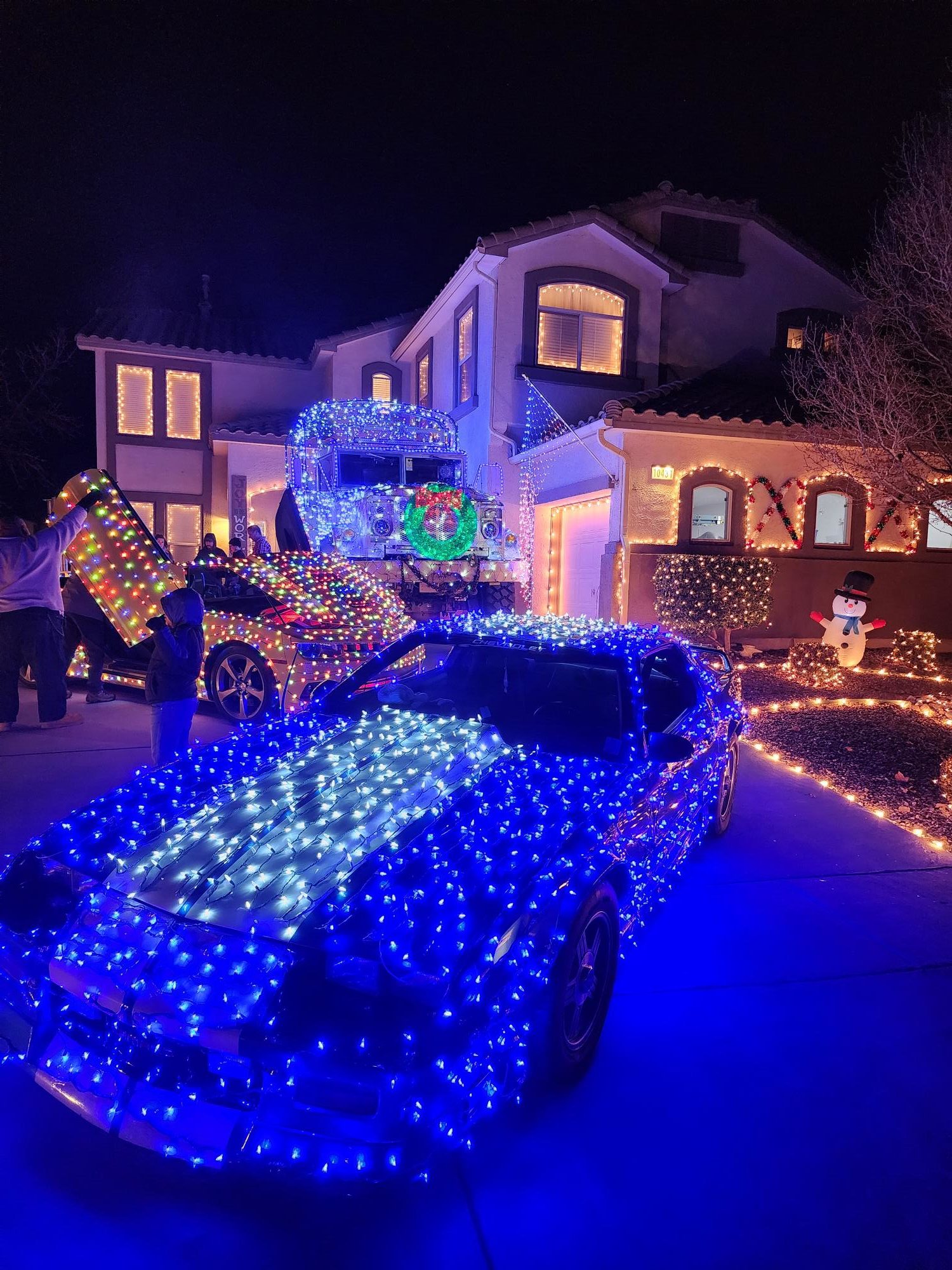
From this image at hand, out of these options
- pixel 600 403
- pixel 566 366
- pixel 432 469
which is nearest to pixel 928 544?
pixel 600 403

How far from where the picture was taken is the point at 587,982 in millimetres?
2797

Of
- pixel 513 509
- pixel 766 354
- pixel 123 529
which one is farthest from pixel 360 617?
pixel 766 354

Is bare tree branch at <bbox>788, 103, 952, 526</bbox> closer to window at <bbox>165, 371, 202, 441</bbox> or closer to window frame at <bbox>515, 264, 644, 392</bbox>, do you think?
window frame at <bbox>515, 264, 644, 392</bbox>

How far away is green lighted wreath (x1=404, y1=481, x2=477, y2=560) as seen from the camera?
11188mm

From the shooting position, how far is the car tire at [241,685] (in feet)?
22.5

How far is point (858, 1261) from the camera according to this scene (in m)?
2.08

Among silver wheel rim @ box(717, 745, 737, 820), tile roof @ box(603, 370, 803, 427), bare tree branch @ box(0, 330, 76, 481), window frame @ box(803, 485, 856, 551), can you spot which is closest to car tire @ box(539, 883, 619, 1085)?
silver wheel rim @ box(717, 745, 737, 820)

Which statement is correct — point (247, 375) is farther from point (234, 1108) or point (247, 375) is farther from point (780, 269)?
point (234, 1108)

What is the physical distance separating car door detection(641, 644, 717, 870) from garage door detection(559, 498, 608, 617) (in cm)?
826

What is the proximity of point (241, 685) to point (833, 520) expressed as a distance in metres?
11.2

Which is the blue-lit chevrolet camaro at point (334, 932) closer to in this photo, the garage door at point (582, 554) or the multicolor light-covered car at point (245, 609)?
the multicolor light-covered car at point (245, 609)

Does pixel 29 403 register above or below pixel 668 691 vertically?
above

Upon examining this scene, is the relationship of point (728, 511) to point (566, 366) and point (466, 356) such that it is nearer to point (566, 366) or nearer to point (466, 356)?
point (566, 366)

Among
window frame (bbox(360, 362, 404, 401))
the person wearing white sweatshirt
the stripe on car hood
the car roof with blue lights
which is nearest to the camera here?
the stripe on car hood
